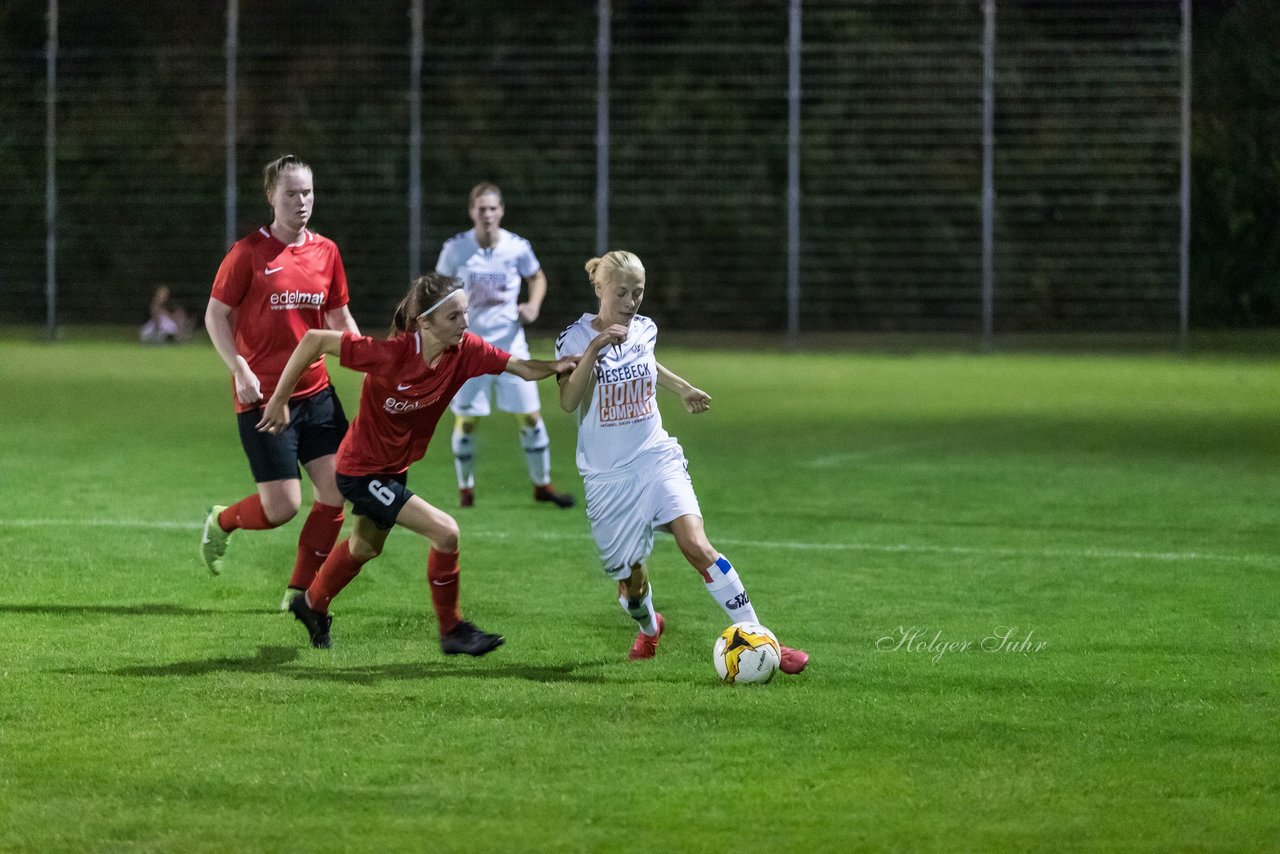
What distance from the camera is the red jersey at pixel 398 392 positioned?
265 inches

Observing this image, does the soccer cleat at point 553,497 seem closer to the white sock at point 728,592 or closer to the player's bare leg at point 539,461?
the player's bare leg at point 539,461

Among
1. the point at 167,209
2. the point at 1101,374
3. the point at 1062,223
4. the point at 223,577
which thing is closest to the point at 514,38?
the point at 167,209

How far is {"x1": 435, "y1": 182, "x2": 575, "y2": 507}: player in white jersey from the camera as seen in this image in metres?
11.9

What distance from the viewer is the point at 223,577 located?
884 centimetres

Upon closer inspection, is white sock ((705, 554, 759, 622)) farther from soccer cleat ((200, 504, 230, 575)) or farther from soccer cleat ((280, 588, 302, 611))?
soccer cleat ((200, 504, 230, 575))

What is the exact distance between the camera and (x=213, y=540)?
8516 millimetres

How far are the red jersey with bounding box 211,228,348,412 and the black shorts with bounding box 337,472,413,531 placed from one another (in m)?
0.98

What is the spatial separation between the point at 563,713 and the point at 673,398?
14.8 metres

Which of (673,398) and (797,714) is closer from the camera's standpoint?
(797,714)

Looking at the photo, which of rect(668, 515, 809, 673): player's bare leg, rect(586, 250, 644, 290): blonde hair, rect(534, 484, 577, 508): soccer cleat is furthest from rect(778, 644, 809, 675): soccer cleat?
rect(534, 484, 577, 508): soccer cleat

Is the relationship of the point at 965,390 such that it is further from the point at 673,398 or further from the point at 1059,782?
the point at 1059,782

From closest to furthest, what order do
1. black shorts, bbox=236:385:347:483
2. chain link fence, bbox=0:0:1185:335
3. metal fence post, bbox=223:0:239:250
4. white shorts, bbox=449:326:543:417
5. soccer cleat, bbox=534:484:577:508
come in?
black shorts, bbox=236:385:347:483 → soccer cleat, bbox=534:484:577:508 → white shorts, bbox=449:326:543:417 → chain link fence, bbox=0:0:1185:335 → metal fence post, bbox=223:0:239:250

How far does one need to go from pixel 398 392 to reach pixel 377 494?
1.30ft

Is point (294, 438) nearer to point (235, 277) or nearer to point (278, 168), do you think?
point (235, 277)
